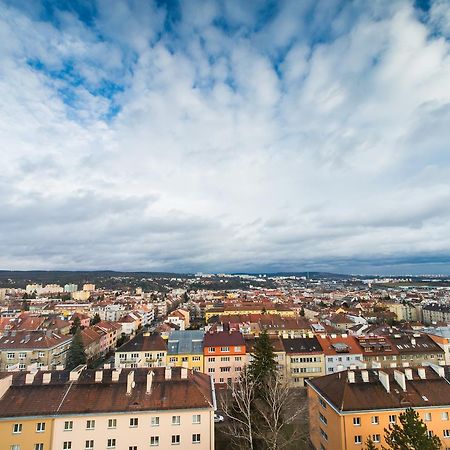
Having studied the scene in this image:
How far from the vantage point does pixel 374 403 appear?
26156 mm

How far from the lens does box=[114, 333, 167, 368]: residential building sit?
2005 inches

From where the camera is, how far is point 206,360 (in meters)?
49.8

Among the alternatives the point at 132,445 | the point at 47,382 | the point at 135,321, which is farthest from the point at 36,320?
the point at 132,445

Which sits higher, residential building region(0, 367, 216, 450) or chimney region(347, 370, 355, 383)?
chimney region(347, 370, 355, 383)

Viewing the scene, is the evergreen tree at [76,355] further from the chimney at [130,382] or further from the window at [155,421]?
the window at [155,421]

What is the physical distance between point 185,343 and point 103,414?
2805cm

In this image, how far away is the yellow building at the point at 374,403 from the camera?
→ 25391mm

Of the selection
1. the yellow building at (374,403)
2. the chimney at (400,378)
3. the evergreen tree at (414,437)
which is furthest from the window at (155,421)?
the chimney at (400,378)

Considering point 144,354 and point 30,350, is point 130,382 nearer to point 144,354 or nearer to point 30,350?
point 144,354

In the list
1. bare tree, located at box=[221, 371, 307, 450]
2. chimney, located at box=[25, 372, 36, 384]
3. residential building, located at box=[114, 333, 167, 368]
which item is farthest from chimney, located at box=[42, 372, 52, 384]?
residential building, located at box=[114, 333, 167, 368]

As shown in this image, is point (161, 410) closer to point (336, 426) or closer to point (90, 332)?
point (336, 426)

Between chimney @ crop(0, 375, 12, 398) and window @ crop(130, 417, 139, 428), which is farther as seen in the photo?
chimney @ crop(0, 375, 12, 398)

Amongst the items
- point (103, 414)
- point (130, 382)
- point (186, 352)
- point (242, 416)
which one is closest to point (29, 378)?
point (103, 414)

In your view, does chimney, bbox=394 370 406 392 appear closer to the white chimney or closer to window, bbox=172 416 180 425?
window, bbox=172 416 180 425
